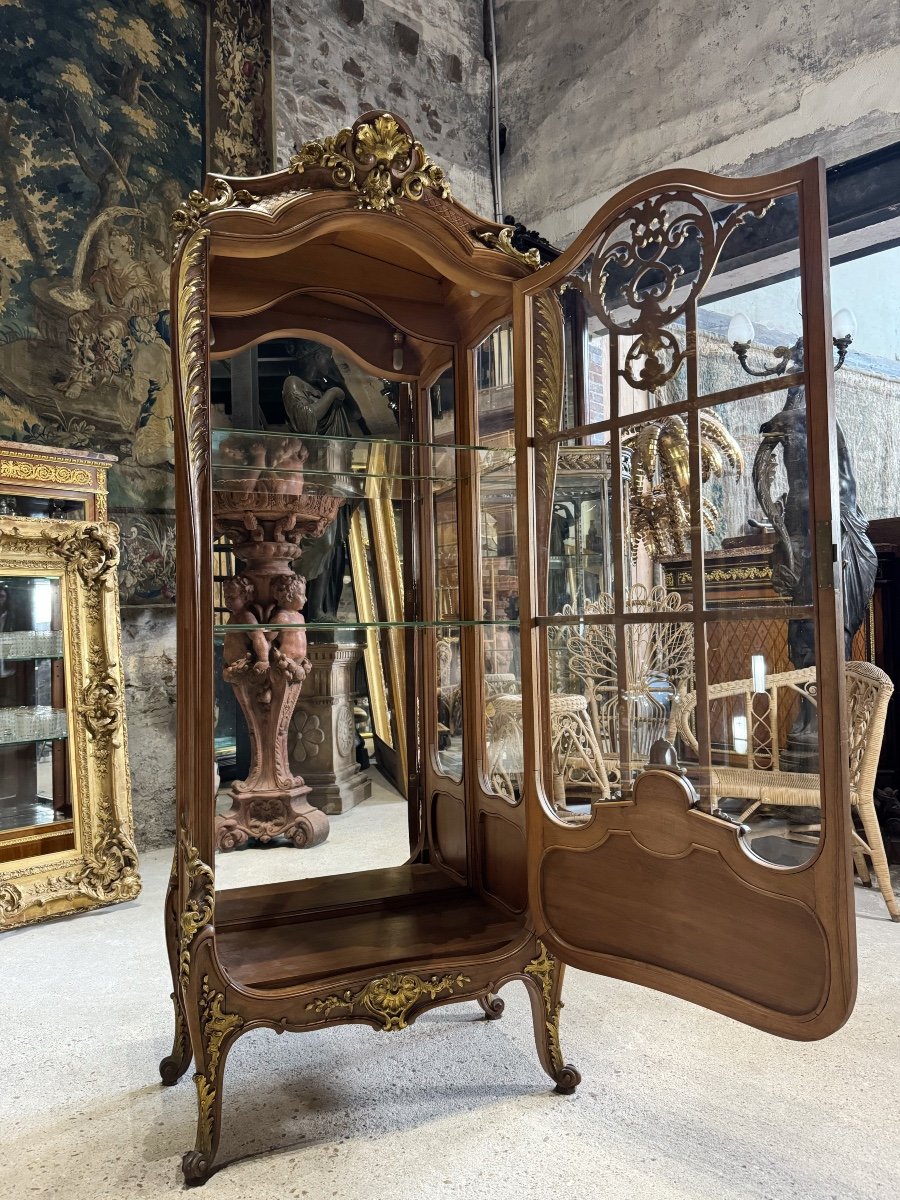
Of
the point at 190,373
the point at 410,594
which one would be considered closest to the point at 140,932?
the point at 410,594

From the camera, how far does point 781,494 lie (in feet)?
5.15

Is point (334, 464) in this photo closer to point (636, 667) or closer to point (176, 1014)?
point (636, 667)

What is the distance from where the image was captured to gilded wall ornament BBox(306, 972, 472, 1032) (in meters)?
1.82

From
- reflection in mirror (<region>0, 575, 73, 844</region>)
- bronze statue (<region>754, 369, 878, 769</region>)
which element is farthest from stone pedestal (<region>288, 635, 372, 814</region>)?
reflection in mirror (<region>0, 575, 73, 844</region>)

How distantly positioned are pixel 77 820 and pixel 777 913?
2.92m

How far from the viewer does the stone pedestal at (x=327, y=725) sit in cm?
210

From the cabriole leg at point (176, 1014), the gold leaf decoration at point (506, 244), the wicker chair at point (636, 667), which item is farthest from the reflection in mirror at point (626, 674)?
the cabriole leg at point (176, 1014)

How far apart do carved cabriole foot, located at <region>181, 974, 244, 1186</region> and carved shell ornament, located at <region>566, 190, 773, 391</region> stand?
162 cm

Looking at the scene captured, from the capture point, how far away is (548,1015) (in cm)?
201

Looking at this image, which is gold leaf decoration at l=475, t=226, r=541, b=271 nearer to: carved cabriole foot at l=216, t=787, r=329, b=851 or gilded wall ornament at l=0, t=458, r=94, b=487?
carved cabriole foot at l=216, t=787, r=329, b=851

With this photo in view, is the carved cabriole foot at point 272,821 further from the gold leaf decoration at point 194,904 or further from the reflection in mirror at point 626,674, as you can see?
the reflection in mirror at point 626,674

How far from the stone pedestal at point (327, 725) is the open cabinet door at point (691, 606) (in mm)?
482

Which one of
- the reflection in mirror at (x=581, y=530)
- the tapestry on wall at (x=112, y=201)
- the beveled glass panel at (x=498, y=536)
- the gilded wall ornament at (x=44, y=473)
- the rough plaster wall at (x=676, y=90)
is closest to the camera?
the reflection in mirror at (x=581, y=530)

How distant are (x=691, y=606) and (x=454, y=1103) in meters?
1.31
